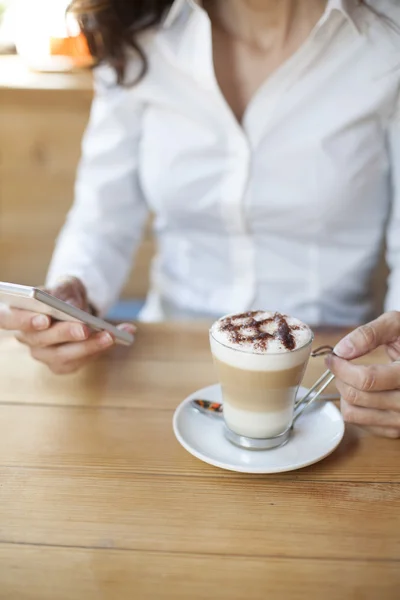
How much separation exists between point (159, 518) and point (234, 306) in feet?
2.47

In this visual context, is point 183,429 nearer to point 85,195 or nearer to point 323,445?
point 323,445

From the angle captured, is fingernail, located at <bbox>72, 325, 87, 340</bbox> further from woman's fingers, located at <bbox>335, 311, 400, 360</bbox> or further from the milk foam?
woman's fingers, located at <bbox>335, 311, 400, 360</bbox>

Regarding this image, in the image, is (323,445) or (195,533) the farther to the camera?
(323,445)

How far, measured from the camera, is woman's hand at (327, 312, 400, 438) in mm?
781

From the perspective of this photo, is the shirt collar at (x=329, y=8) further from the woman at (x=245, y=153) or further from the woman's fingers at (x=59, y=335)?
the woman's fingers at (x=59, y=335)

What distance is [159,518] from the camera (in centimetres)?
67

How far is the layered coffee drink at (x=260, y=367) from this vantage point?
0.74 metres

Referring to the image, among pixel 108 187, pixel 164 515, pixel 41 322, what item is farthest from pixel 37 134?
pixel 164 515

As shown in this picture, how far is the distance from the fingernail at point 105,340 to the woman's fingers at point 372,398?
33cm

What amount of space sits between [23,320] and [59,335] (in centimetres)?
6

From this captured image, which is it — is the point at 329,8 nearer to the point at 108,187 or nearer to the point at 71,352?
the point at 108,187

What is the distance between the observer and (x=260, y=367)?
0.74 metres

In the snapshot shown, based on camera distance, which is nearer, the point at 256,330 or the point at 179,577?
the point at 179,577

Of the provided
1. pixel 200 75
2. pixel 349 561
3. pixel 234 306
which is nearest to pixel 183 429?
pixel 349 561
